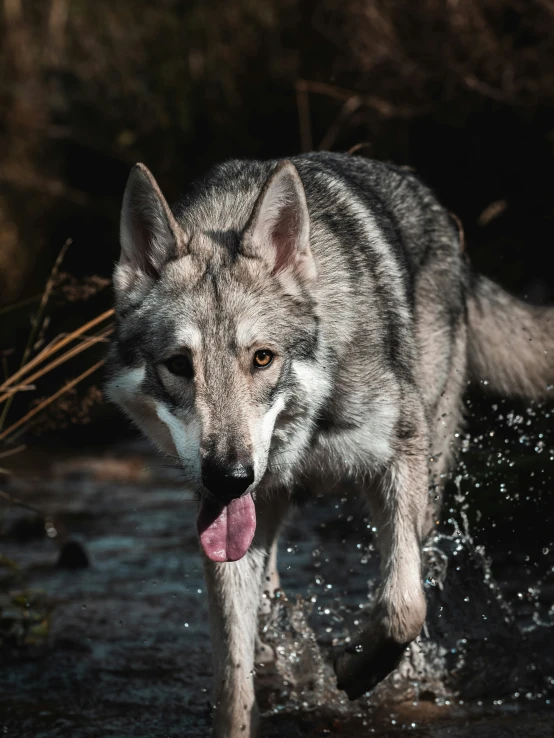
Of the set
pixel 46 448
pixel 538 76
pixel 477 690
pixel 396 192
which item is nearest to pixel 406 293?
pixel 396 192

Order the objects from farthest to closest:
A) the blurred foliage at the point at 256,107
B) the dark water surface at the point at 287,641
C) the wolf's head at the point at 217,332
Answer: the blurred foliage at the point at 256,107
the dark water surface at the point at 287,641
the wolf's head at the point at 217,332

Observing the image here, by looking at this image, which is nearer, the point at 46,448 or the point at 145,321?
the point at 145,321

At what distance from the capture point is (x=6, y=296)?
392 inches

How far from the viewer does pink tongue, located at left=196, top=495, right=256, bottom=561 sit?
3.47 meters

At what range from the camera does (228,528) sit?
11.4 ft

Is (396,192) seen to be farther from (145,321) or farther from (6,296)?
(6,296)

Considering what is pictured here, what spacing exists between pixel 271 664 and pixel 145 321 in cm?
193

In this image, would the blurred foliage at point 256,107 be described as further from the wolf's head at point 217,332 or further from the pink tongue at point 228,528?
the pink tongue at point 228,528

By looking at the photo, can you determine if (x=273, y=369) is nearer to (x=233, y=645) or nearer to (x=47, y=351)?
(x=233, y=645)

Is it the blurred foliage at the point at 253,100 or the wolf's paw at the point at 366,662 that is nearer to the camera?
the wolf's paw at the point at 366,662

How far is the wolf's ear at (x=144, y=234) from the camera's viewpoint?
3.71m

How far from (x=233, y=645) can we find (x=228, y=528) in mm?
789

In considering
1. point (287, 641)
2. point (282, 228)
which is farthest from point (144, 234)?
point (287, 641)

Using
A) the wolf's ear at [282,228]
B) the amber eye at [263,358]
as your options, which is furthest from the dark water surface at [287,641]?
the wolf's ear at [282,228]
